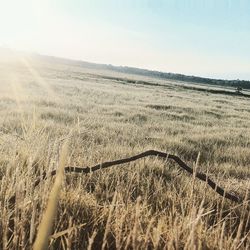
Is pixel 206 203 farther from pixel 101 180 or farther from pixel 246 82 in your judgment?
pixel 246 82

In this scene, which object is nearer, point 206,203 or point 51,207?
point 51,207

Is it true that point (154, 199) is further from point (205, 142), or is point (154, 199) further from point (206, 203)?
point (205, 142)

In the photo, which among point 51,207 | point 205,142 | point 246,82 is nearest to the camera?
point 51,207

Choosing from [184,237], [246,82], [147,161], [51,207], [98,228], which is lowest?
[246,82]

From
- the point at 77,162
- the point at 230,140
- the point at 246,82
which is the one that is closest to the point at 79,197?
the point at 77,162

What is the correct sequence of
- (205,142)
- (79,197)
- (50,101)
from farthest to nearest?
(50,101), (205,142), (79,197)

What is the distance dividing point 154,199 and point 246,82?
151 meters

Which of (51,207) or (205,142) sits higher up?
(51,207)

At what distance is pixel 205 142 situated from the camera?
9.63 metres

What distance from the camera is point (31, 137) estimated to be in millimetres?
A: 3270

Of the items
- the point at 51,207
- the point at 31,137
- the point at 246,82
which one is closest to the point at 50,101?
the point at 31,137

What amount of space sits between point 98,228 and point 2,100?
13.0 metres

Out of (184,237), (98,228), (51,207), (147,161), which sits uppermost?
(51,207)

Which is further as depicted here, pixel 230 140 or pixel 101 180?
pixel 230 140
